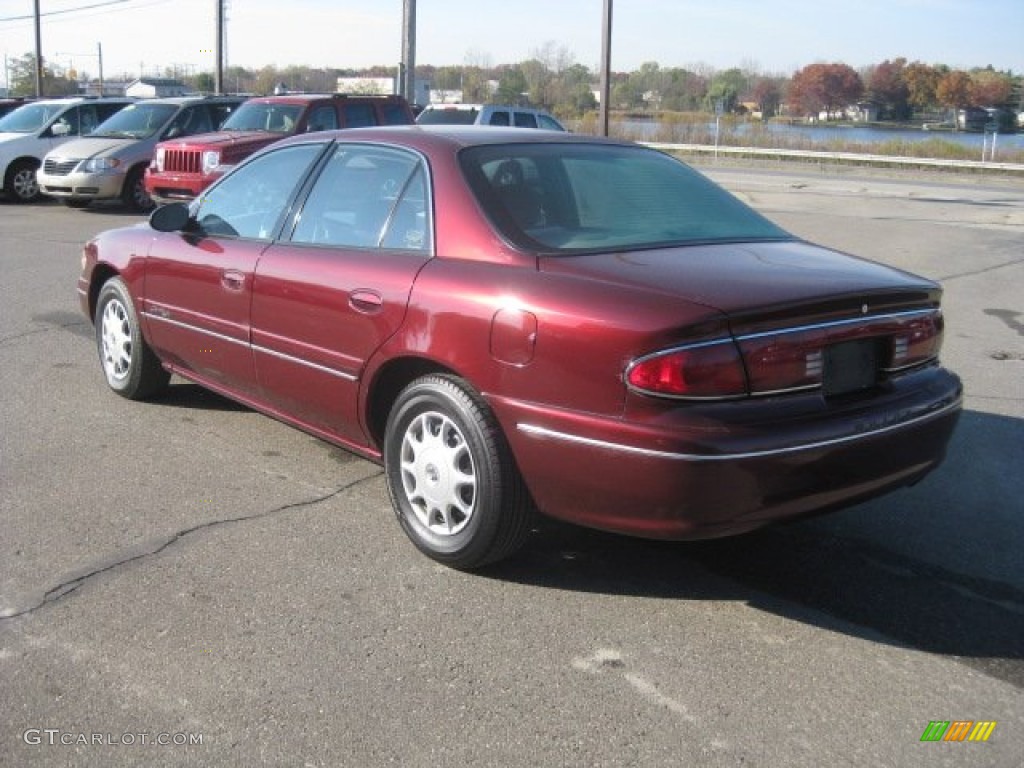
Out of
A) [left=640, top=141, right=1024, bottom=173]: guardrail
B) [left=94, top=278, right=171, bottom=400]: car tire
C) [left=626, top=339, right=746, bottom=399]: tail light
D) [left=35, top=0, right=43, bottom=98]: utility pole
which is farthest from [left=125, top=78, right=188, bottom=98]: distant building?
[left=626, top=339, right=746, bottom=399]: tail light

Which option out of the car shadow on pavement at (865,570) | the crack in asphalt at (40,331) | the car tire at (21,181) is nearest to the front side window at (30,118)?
the car tire at (21,181)

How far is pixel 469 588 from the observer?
3.80m

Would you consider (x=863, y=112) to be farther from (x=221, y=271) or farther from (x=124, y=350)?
(x=221, y=271)

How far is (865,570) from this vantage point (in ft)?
13.1

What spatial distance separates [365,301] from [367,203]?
563 millimetres

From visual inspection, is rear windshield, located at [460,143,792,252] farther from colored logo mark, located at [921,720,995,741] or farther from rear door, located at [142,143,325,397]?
colored logo mark, located at [921,720,995,741]

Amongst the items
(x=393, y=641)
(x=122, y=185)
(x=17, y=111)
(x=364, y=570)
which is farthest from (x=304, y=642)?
(x=17, y=111)

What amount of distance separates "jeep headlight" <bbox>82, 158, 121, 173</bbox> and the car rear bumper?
14.9m

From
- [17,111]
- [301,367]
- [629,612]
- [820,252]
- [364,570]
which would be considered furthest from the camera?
[17,111]

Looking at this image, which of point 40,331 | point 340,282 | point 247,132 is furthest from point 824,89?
point 340,282

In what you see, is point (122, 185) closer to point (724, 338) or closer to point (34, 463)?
point (34, 463)

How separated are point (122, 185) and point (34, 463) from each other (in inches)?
514

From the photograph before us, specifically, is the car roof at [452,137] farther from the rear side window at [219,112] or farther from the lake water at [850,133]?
the lake water at [850,133]


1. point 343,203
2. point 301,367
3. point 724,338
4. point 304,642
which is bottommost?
point 304,642
